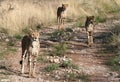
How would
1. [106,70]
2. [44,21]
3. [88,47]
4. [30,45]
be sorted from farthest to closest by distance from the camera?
[44,21]
[88,47]
[106,70]
[30,45]

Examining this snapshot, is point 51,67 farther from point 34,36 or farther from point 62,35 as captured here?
point 62,35

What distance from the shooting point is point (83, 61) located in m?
12.2

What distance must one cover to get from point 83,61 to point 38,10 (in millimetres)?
8164

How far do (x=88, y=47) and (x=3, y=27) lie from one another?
4.52m

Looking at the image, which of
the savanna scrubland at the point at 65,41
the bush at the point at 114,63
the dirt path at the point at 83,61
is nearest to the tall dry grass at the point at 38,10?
the savanna scrubland at the point at 65,41

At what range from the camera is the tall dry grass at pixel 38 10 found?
18000 mm

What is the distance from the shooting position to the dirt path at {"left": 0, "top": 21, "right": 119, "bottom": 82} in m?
10.4

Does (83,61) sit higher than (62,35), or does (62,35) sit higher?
(62,35)

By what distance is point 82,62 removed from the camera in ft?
39.8

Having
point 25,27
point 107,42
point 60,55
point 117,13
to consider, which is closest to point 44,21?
point 25,27

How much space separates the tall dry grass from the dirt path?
7.36 ft

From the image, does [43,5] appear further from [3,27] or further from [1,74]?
[1,74]

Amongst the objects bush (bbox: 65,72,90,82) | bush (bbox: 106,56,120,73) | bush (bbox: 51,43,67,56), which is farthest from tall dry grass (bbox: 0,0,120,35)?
bush (bbox: 65,72,90,82)

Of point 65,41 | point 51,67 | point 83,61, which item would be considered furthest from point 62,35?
point 51,67
